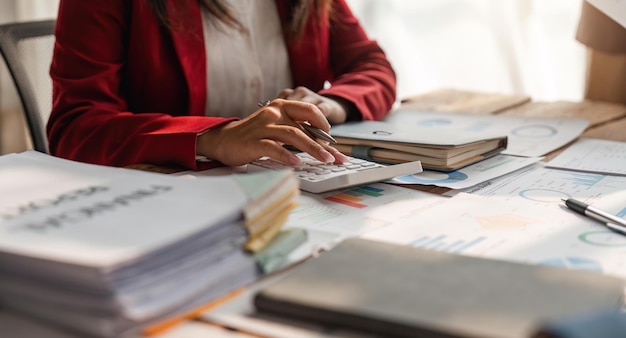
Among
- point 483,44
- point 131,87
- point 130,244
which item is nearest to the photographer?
point 130,244

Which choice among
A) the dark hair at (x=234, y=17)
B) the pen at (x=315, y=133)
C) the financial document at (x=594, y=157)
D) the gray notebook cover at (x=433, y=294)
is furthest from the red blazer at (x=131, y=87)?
the gray notebook cover at (x=433, y=294)

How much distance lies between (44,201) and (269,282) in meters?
0.21

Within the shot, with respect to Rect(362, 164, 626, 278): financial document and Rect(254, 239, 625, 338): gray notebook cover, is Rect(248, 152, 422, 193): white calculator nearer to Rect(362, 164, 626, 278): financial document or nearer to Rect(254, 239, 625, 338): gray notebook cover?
Rect(362, 164, 626, 278): financial document

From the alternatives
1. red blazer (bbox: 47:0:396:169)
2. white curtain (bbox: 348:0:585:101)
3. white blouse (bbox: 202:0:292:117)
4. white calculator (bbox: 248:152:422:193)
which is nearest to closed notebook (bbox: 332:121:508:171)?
white calculator (bbox: 248:152:422:193)

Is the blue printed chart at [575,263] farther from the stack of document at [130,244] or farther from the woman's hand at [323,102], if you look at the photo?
the woman's hand at [323,102]

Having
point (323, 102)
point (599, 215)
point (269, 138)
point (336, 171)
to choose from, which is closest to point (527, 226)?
point (599, 215)

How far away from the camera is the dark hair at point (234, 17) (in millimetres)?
1183

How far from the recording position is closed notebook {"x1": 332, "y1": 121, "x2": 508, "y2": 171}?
38.5 inches

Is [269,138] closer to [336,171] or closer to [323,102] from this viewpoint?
[336,171]

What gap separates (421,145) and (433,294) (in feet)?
1.50

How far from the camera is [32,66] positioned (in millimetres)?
1317

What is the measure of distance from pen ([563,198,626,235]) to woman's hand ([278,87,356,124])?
1.44ft

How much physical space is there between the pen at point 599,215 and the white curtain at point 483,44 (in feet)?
4.50

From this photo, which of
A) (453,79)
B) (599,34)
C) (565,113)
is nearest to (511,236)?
(565,113)
